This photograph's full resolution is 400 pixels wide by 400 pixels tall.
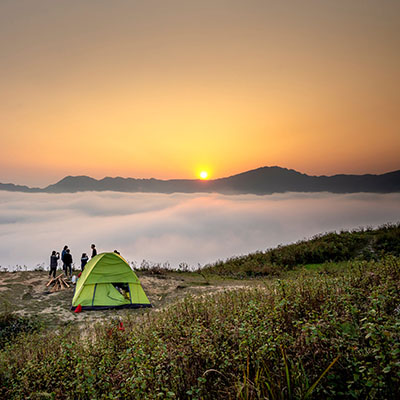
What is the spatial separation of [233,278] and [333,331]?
18.7 meters

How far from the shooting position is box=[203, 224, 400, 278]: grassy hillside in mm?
22969

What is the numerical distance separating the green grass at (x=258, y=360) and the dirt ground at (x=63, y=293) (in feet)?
16.6

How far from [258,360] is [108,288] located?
13.2 m

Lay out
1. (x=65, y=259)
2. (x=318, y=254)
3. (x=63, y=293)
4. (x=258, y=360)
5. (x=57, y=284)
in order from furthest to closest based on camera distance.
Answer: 1. (x=318, y=254)
2. (x=65, y=259)
3. (x=57, y=284)
4. (x=63, y=293)
5. (x=258, y=360)

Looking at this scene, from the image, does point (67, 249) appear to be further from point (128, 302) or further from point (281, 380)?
point (281, 380)

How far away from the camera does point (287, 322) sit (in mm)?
5547

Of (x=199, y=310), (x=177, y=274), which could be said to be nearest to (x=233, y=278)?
(x=177, y=274)

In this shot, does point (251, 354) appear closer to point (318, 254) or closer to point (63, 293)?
point (63, 293)

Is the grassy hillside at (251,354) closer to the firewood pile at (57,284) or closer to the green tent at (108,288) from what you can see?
the green tent at (108,288)

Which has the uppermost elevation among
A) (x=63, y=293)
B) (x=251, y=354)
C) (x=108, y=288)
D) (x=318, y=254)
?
(x=251, y=354)

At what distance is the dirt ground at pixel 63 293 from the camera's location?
13.9m

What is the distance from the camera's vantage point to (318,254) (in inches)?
968

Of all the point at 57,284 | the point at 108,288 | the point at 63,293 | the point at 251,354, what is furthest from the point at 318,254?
the point at 251,354

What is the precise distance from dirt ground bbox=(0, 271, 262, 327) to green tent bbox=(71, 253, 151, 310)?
53cm
